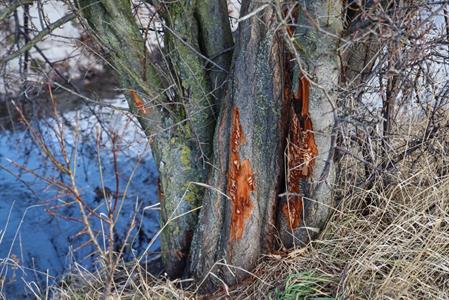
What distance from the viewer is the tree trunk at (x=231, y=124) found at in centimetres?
286

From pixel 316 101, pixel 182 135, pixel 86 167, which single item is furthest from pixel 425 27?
pixel 86 167

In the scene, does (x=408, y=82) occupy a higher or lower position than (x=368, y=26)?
lower

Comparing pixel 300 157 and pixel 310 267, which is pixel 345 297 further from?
pixel 300 157

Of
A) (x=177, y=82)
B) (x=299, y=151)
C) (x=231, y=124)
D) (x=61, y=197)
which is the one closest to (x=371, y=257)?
(x=299, y=151)

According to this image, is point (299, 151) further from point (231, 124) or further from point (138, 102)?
point (138, 102)

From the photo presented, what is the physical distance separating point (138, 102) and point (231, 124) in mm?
578

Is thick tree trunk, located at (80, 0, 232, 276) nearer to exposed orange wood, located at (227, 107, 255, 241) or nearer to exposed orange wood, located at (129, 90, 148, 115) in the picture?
exposed orange wood, located at (129, 90, 148, 115)

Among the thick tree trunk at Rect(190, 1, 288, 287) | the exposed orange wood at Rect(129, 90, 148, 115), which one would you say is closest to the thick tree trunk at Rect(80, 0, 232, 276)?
the exposed orange wood at Rect(129, 90, 148, 115)

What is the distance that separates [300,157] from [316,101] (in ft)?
1.04

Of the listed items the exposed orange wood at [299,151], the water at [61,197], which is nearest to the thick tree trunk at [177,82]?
the exposed orange wood at [299,151]

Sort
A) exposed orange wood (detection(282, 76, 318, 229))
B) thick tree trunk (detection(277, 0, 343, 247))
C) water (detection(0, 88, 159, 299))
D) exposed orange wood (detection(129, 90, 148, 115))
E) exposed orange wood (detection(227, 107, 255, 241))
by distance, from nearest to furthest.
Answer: thick tree trunk (detection(277, 0, 343, 247)), exposed orange wood (detection(282, 76, 318, 229)), exposed orange wood (detection(227, 107, 255, 241)), exposed orange wood (detection(129, 90, 148, 115)), water (detection(0, 88, 159, 299))

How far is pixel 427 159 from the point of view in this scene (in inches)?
122

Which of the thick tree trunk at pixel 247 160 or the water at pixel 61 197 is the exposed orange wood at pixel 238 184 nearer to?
the thick tree trunk at pixel 247 160

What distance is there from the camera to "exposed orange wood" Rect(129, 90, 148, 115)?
128 inches
